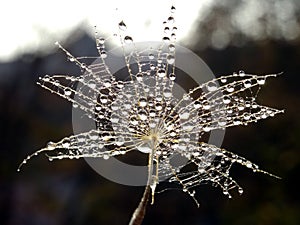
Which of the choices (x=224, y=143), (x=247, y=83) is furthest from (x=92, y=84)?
(x=224, y=143)

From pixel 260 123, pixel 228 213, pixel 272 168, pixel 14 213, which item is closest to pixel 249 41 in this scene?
pixel 260 123

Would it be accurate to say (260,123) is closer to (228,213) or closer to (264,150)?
(264,150)

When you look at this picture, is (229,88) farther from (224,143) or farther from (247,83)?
(224,143)

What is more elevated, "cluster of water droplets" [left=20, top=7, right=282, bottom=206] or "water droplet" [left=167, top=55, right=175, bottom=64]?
"water droplet" [left=167, top=55, right=175, bottom=64]

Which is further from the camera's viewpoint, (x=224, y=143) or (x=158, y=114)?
(x=224, y=143)

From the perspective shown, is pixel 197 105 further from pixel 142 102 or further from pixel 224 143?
pixel 224 143

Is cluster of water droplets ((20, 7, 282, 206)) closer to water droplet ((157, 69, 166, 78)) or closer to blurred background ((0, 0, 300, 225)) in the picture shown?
water droplet ((157, 69, 166, 78))

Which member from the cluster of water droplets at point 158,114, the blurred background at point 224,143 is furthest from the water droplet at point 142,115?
the blurred background at point 224,143

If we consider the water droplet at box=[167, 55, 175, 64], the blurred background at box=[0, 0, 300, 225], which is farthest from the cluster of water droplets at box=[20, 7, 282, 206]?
the blurred background at box=[0, 0, 300, 225]
